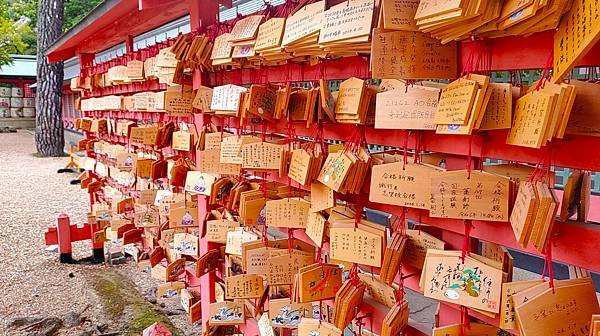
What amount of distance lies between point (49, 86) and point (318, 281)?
45.9ft

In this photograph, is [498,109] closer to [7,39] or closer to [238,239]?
[238,239]

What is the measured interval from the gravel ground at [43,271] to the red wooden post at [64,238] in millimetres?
102

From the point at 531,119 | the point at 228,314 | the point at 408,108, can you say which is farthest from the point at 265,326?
the point at 531,119

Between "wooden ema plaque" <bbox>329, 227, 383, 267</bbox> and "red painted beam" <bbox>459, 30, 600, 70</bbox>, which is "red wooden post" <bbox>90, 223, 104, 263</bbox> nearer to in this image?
"wooden ema plaque" <bbox>329, 227, 383, 267</bbox>

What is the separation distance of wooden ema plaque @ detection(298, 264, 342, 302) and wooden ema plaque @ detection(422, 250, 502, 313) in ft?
1.74

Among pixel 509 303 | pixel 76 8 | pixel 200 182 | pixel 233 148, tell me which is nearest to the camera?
pixel 509 303

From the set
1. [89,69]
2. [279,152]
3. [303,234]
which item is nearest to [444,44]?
[279,152]

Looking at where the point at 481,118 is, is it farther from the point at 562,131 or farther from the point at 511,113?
the point at 562,131

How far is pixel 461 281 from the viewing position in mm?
1267

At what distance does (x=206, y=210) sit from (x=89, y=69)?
323 cm

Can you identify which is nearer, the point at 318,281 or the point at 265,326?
the point at 318,281

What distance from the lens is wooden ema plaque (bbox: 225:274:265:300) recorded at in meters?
2.25

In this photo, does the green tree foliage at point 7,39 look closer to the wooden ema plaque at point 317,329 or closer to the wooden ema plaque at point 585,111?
the wooden ema plaque at point 317,329

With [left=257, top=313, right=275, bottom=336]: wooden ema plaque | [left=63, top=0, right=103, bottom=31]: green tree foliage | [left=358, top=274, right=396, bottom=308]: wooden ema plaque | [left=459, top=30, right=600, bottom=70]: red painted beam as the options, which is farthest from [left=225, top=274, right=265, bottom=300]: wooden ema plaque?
[left=63, top=0, right=103, bottom=31]: green tree foliage
